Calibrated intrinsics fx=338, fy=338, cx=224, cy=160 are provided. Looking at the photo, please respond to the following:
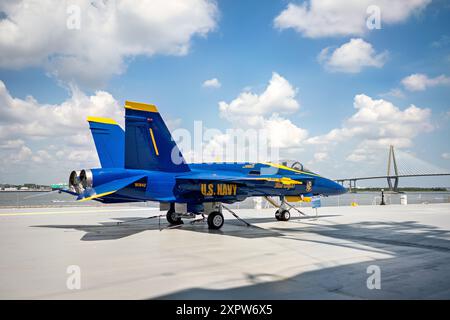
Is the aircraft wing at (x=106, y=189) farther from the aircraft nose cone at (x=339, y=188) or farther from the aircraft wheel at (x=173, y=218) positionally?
the aircraft nose cone at (x=339, y=188)

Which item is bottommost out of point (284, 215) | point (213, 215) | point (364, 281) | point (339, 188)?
point (284, 215)

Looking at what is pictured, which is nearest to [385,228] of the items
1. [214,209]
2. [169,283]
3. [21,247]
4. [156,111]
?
[214,209]

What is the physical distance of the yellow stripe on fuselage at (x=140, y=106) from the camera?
11.9 m

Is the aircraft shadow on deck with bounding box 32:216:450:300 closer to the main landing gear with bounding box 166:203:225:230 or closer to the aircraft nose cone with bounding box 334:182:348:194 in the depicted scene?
the main landing gear with bounding box 166:203:225:230

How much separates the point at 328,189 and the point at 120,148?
9931mm

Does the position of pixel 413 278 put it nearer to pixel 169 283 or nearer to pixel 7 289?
pixel 169 283

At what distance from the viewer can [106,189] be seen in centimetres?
1034

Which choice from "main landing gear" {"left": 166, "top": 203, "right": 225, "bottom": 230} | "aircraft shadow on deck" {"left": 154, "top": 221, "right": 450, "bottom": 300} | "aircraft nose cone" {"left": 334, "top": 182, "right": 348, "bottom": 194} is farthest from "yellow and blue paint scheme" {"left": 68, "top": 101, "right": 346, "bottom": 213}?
"aircraft shadow on deck" {"left": 154, "top": 221, "right": 450, "bottom": 300}

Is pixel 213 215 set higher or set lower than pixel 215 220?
higher

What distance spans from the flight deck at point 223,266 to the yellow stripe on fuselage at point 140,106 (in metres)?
4.42

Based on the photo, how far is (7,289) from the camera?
5113 mm

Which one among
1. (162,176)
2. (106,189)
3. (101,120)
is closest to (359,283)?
(106,189)

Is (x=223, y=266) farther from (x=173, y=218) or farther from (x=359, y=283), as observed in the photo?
(x=173, y=218)

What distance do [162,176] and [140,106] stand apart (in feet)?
8.62
